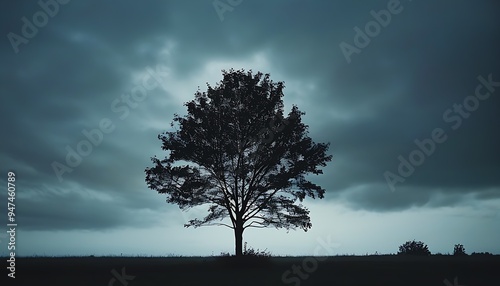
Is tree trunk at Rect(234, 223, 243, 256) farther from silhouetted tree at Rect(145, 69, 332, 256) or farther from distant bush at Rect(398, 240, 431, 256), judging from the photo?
distant bush at Rect(398, 240, 431, 256)

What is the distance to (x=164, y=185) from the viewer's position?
33625 mm

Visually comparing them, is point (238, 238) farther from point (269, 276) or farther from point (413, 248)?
point (413, 248)

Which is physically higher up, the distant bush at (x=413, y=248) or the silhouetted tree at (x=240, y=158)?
the silhouetted tree at (x=240, y=158)

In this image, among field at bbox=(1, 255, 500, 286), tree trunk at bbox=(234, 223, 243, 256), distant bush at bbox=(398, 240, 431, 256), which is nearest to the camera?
field at bbox=(1, 255, 500, 286)

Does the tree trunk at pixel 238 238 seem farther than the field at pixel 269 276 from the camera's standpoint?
Yes

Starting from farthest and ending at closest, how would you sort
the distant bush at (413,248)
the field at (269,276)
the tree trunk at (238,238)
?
the distant bush at (413,248), the tree trunk at (238,238), the field at (269,276)

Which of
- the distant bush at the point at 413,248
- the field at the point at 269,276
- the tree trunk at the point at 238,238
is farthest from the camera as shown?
the distant bush at the point at 413,248

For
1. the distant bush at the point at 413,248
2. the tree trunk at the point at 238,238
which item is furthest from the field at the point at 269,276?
the distant bush at the point at 413,248

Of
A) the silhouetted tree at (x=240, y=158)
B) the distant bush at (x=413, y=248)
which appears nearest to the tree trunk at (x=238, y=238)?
the silhouetted tree at (x=240, y=158)

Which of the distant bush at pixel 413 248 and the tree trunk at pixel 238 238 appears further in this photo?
the distant bush at pixel 413 248

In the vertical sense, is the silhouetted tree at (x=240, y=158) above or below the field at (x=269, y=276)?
above

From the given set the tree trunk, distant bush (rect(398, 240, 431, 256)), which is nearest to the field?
the tree trunk

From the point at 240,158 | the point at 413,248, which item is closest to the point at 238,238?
the point at 240,158

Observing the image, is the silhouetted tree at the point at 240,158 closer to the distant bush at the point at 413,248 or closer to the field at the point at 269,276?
the field at the point at 269,276
